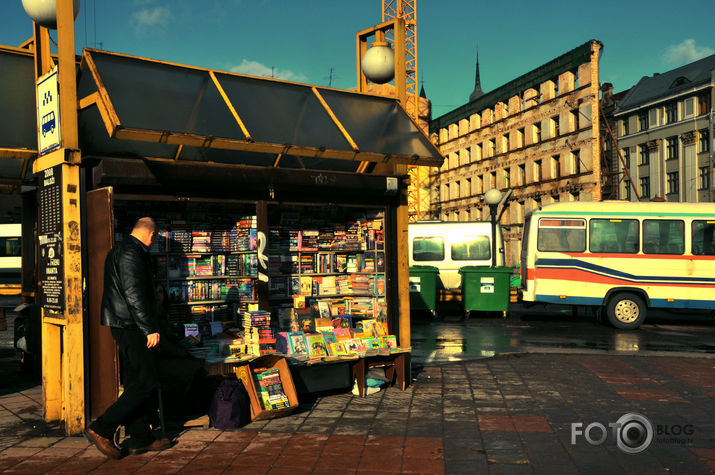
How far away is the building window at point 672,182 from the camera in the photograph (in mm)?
Result: 55250

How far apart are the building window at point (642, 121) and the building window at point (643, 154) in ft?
4.95

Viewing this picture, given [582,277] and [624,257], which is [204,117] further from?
[624,257]

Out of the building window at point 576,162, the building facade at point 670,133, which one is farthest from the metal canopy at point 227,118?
the building facade at point 670,133

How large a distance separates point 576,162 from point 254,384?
4242 cm

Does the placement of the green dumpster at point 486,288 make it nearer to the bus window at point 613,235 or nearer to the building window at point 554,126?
the bus window at point 613,235

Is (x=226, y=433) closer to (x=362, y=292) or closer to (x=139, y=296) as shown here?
(x=139, y=296)

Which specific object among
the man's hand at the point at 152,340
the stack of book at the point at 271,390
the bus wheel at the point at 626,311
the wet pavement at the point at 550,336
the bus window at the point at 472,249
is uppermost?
the bus window at the point at 472,249

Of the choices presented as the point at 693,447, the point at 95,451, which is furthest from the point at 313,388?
the point at 693,447

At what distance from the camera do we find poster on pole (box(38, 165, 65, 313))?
661cm

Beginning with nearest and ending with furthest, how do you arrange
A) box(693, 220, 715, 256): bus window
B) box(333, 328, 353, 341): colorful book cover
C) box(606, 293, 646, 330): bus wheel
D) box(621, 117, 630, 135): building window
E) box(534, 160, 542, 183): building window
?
box(333, 328, 353, 341): colorful book cover
box(606, 293, 646, 330): bus wheel
box(693, 220, 715, 256): bus window
box(534, 160, 542, 183): building window
box(621, 117, 630, 135): building window

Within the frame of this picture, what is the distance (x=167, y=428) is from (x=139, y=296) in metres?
1.66

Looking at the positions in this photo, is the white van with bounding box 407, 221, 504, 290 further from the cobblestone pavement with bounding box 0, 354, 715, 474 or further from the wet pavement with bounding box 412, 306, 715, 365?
the cobblestone pavement with bounding box 0, 354, 715, 474

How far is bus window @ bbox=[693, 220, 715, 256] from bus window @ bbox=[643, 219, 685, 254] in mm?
305

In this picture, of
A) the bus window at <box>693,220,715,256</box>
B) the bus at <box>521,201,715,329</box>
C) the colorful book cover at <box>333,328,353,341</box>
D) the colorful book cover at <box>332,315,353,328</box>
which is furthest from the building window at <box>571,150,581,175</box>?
the colorful book cover at <box>333,328,353,341</box>
